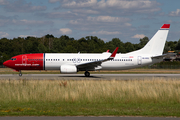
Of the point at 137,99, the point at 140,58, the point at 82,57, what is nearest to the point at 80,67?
the point at 82,57

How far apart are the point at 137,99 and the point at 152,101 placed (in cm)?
95

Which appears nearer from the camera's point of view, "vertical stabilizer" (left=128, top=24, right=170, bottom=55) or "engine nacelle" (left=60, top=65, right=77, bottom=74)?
"engine nacelle" (left=60, top=65, right=77, bottom=74)

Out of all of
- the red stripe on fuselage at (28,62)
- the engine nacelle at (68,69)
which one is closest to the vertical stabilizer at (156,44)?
the engine nacelle at (68,69)

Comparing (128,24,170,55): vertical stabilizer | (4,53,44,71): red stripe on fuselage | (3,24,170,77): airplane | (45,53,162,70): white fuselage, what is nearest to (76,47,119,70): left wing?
(3,24,170,77): airplane

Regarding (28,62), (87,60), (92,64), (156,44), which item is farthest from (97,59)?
(28,62)

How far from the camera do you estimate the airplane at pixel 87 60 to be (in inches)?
1406

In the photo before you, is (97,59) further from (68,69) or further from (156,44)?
(156,44)

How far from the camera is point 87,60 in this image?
121 feet

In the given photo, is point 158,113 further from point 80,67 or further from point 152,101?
point 80,67

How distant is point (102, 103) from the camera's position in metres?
14.1

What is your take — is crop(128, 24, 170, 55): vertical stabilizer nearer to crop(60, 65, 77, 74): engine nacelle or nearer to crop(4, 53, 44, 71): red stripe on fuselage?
crop(60, 65, 77, 74): engine nacelle

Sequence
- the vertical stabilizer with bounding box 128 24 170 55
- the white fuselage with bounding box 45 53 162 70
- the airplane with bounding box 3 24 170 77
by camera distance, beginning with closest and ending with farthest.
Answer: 1. the airplane with bounding box 3 24 170 77
2. the white fuselage with bounding box 45 53 162 70
3. the vertical stabilizer with bounding box 128 24 170 55

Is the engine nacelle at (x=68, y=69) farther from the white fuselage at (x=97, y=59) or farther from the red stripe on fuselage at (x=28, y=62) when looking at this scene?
the red stripe on fuselage at (x=28, y=62)

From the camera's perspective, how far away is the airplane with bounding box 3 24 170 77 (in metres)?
35.7
